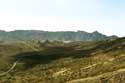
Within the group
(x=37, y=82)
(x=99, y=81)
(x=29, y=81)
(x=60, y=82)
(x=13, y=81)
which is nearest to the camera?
(x=99, y=81)

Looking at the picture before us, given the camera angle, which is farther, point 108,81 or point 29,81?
point 29,81

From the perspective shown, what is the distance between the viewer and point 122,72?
9825cm

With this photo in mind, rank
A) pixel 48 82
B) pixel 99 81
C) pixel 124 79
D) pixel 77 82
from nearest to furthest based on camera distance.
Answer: pixel 124 79
pixel 99 81
pixel 77 82
pixel 48 82

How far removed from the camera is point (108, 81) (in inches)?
3780

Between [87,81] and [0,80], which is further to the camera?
[0,80]

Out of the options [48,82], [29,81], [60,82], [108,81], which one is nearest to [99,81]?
[108,81]

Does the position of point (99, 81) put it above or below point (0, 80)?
above

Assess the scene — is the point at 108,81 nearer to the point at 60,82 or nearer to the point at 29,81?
the point at 60,82

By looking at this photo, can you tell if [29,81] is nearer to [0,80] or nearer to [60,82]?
[0,80]

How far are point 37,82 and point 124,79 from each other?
7892cm

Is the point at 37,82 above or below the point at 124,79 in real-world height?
below

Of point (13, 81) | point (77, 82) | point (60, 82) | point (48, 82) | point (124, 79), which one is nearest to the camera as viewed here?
point (124, 79)

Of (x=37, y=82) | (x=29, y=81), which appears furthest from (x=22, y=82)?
(x=37, y=82)

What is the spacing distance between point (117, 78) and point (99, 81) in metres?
6.39
